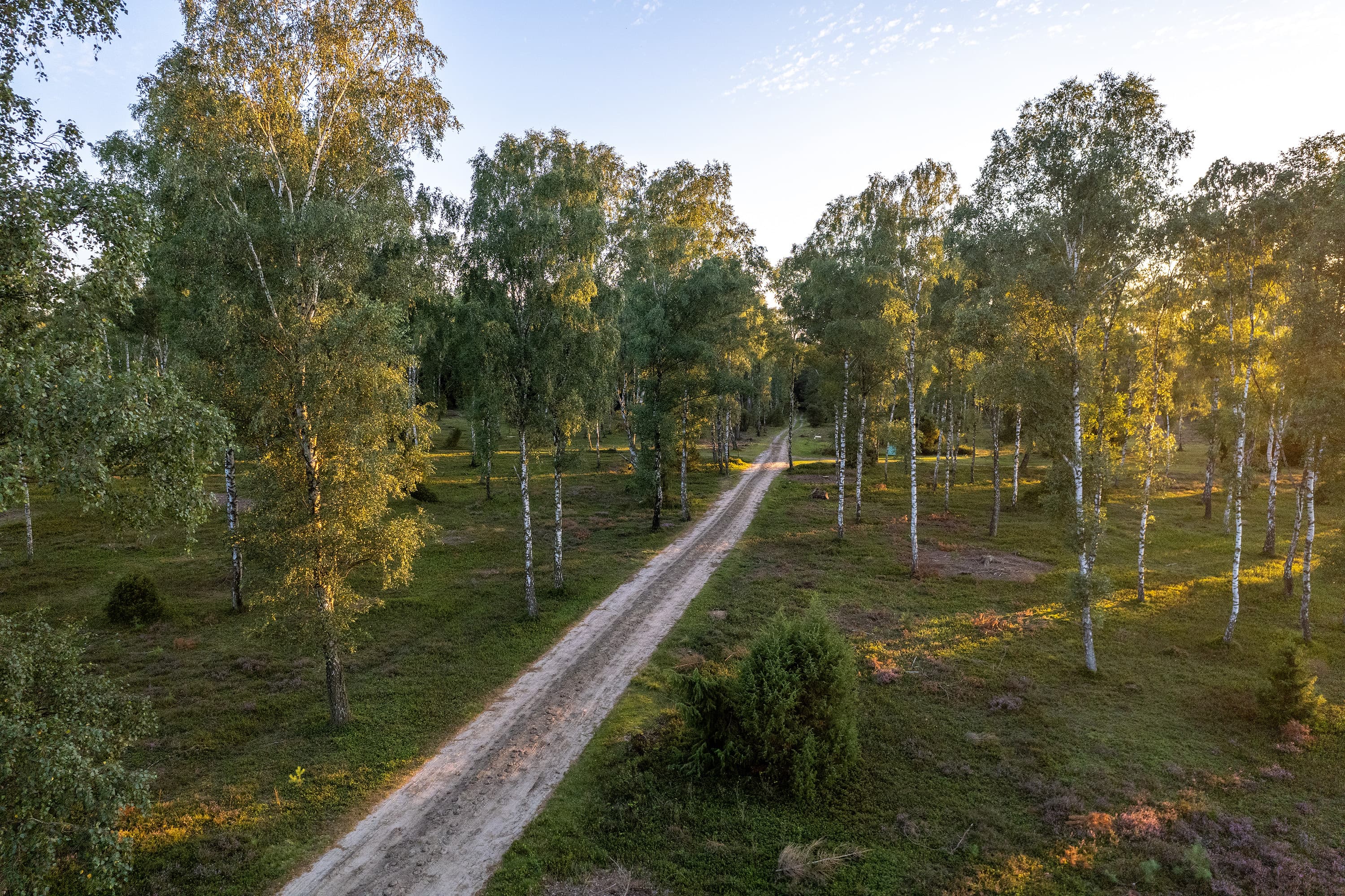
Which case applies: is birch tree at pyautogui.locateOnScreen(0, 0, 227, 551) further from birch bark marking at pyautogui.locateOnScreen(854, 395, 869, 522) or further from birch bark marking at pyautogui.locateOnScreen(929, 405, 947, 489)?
birch bark marking at pyautogui.locateOnScreen(929, 405, 947, 489)

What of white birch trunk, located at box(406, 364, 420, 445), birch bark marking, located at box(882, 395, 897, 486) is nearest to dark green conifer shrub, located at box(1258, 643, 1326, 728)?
white birch trunk, located at box(406, 364, 420, 445)

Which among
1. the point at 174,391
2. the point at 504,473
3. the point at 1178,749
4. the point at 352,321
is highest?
the point at 352,321

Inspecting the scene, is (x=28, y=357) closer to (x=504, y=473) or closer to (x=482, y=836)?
(x=482, y=836)

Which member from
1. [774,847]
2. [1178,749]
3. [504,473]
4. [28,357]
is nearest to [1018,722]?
[1178,749]

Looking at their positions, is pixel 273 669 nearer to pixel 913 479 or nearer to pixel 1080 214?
pixel 913 479

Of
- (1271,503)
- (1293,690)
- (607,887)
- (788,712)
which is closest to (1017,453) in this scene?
(1271,503)

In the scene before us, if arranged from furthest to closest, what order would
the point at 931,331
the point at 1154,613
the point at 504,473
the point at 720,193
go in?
the point at 504,473
the point at 720,193
the point at 931,331
the point at 1154,613
